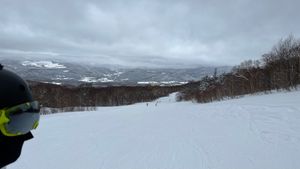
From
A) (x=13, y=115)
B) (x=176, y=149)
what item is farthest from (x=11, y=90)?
(x=176, y=149)

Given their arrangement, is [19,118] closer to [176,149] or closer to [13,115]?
[13,115]

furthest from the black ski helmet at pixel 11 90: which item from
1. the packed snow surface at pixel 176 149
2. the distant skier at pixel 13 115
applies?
the packed snow surface at pixel 176 149

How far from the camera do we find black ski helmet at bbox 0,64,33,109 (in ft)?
5.21

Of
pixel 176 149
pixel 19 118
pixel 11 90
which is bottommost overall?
pixel 176 149

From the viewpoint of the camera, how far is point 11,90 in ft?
5.33

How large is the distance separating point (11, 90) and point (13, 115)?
0.12 m

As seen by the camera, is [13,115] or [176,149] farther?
[176,149]

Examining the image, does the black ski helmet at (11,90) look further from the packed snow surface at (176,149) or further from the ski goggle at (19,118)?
the packed snow surface at (176,149)

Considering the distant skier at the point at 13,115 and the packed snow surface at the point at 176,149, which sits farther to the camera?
the packed snow surface at the point at 176,149

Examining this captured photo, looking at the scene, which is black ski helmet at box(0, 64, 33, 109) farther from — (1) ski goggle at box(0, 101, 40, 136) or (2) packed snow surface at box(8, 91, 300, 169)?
(2) packed snow surface at box(8, 91, 300, 169)

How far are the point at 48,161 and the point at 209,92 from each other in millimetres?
62270

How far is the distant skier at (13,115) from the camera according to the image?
62.2 inches

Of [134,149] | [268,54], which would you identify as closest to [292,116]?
[134,149]

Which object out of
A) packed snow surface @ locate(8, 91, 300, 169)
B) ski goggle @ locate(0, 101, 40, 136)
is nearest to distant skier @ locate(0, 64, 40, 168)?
ski goggle @ locate(0, 101, 40, 136)
